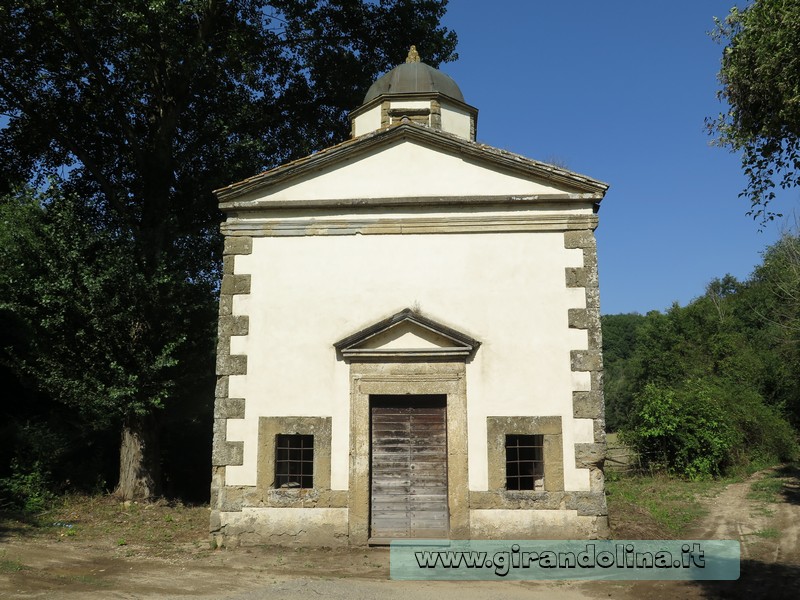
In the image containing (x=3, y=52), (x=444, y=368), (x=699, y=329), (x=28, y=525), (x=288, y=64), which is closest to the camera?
(x=444, y=368)

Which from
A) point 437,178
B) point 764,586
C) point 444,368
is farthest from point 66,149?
point 764,586

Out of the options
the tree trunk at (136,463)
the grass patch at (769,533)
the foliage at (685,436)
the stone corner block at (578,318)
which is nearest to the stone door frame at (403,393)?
the stone corner block at (578,318)

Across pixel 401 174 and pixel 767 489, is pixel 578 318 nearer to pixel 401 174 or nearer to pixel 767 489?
pixel 401 174

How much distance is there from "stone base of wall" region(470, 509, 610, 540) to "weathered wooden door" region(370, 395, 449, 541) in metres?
0.64

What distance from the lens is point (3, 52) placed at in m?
13.0

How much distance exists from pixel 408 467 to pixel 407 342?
1.88 meters

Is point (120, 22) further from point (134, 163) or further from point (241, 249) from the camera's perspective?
point (241, 249)

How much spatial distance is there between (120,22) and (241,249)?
6041mm

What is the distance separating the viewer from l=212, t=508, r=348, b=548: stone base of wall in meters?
9.23

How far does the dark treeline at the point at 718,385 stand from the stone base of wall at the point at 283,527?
11.1 meters

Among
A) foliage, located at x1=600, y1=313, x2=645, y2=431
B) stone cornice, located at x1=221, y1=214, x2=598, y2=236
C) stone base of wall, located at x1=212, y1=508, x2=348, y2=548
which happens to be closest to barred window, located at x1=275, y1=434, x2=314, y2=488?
stone base of wall, located at x1=212, y1=508, x2=348, y2=548

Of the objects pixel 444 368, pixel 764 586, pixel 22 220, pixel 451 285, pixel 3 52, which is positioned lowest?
pixel 764 586

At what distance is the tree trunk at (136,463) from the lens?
13062 mm

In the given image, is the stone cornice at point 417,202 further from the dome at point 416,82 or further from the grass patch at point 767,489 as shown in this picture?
the grass patch at point 767,489
